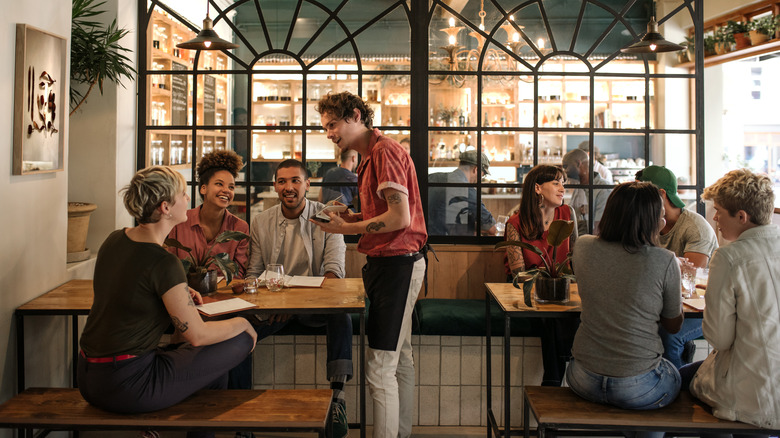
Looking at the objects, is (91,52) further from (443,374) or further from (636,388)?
(636,388)

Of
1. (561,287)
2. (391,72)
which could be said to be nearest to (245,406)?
(561,287)

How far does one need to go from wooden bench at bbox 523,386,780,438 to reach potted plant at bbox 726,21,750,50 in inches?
197

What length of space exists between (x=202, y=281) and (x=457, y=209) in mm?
2083

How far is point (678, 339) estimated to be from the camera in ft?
10.3

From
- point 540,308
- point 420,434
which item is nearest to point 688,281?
point 540,308

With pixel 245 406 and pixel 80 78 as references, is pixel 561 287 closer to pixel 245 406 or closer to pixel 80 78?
pixel 245 406

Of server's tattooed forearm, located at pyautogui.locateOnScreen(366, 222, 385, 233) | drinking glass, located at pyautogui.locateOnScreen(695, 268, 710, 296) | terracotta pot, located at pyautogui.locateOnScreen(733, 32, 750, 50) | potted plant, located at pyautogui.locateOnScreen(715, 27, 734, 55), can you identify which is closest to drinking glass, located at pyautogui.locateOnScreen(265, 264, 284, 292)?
server's tattooed forearm, located at pyautogui.locateOnScreen(366, 222, 385, 233)

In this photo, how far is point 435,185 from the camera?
4.49 m

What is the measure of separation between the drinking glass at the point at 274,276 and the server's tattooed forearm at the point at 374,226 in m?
0.47

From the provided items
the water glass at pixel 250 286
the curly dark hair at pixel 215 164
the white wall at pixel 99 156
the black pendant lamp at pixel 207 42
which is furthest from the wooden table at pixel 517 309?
the white wall at pixel 99 156

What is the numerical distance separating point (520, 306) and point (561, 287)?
0.65ft

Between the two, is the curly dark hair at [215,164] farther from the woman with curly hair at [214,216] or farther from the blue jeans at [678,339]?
the blue jeans at [678,339]

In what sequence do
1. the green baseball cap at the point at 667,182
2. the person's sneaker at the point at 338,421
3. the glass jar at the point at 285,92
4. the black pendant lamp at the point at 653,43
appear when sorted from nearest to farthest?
the person's sneaker at the point at 338,421 < the green baseball cap at the point at 667,182 < the black pendant lamp at the point at 653,43 < the glass jar at the point at 285,92

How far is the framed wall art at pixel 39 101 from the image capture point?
2811mm
